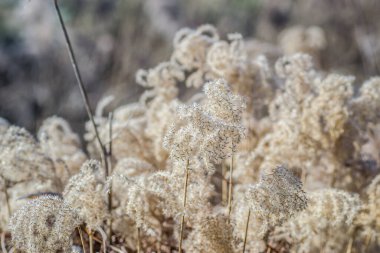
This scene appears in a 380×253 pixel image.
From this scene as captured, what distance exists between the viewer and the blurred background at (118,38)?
5.99 metres

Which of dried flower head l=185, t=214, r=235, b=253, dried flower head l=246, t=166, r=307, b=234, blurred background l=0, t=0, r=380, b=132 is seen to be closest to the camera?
dried flower head l=246, t=166, r=307, b=234

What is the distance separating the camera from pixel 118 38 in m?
7.30

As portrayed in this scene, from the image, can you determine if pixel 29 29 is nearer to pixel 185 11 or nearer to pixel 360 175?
pixel 185 11

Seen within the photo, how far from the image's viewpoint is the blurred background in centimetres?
599

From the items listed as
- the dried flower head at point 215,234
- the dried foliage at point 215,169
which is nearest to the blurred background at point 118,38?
the dried foliage at point 215,169

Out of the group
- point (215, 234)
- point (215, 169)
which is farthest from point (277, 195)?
point (215, 234)

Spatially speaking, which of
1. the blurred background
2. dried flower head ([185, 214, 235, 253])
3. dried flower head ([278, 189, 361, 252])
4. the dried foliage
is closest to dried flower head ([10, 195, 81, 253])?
the dried foliage

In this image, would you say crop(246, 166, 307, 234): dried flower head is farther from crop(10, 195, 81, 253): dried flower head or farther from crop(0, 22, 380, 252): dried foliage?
crop(10, 195, 81, 253): dried flower head

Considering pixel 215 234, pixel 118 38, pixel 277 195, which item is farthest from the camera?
pixel 118 38

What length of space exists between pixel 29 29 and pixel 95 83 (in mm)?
1147

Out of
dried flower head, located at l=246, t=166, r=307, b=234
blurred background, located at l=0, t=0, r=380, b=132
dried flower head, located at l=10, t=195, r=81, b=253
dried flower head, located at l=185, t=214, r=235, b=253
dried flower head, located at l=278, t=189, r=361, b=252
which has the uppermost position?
blurred background, located at l=0, t=0, r=380, b=132

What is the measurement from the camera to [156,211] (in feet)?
5.55

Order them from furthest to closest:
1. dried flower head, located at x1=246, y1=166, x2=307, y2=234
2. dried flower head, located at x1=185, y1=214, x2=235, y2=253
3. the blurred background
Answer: the blurred background < dried flower head, located at x1=185, y1=214, x2=235, y2=253 < dried flower head, located at x1=246, y1=166, x2=307, y2=234

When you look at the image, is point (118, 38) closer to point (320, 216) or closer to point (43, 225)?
point (320, 216)
